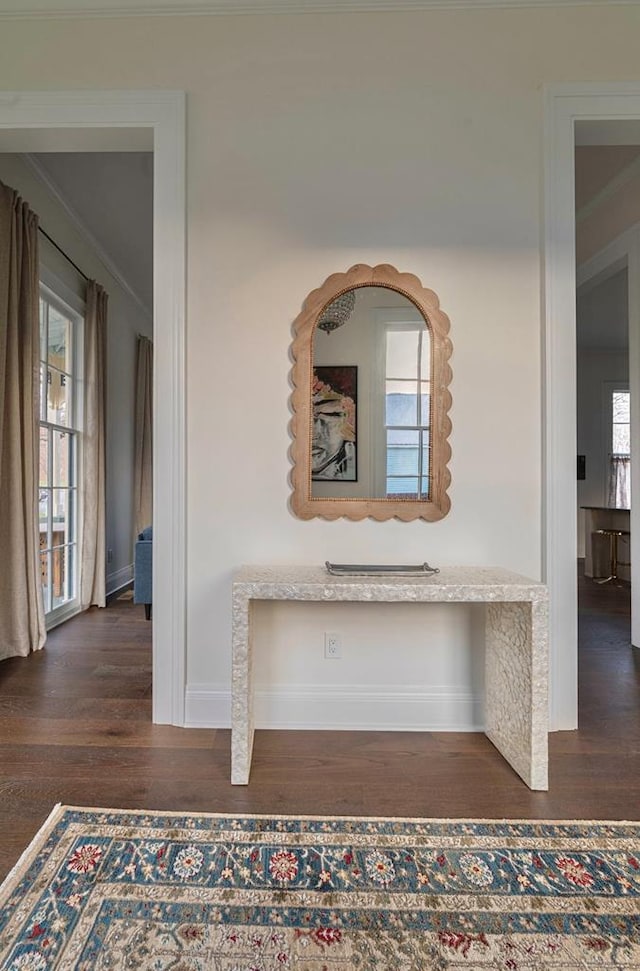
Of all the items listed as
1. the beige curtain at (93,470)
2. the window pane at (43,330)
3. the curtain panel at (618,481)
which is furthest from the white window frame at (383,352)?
the curtain panel at (618,481)

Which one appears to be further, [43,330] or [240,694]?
[43,330]

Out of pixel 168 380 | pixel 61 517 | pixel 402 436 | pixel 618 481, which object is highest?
pixel 168 380

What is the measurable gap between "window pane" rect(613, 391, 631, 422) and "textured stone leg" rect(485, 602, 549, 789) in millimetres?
6770

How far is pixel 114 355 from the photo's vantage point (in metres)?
4.66

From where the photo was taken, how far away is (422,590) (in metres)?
1.64

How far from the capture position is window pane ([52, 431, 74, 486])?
12.2ft

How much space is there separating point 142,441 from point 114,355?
40.7 inches

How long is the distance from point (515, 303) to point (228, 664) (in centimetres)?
206

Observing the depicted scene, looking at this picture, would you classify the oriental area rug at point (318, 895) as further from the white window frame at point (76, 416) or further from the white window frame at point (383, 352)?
the white window frame at point (76, 416)

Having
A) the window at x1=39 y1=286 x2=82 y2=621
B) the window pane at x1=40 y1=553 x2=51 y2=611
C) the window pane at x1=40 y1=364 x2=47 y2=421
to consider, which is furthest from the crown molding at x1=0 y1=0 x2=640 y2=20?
the window pane at x1=40 y1=553 x2=51 y2=611

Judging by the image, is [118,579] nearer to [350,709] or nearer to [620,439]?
[350,709]

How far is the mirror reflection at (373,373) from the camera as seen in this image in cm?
205

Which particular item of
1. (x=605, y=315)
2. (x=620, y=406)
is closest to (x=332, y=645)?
(x=605, y=315)

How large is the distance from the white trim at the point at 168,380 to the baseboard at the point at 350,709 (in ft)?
0.50
